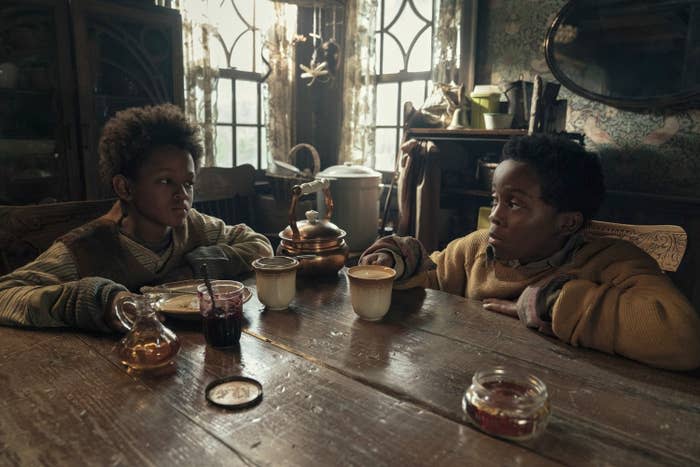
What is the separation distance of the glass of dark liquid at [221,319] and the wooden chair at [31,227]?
813mm

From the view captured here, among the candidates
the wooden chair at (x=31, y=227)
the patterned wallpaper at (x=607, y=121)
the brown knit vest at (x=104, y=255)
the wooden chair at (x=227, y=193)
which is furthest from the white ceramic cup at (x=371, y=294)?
the patterned wallpaper at (x=607, y=121)

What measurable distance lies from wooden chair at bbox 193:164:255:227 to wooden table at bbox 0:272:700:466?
2.36 m

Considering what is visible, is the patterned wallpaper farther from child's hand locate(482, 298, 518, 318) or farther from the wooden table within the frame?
the wooden table

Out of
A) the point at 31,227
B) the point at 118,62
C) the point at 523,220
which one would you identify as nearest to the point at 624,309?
the point at 523,220

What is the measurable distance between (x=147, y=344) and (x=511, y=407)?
689mm

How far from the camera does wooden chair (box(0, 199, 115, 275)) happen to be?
5.06 feet

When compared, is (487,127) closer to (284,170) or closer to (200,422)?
(284,170)

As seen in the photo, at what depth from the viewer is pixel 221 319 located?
1.10m

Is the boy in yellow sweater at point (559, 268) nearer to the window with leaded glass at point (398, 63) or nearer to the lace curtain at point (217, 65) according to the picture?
the lace curtain at point (217, 65)

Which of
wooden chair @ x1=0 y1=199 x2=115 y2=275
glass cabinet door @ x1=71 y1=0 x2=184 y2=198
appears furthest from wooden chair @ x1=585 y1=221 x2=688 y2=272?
glass cabinet door @ x1=71 y1=0 x2=184 y2=198

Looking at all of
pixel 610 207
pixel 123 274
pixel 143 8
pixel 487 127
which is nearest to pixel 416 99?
pixel 487 127

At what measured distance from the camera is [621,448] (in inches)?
29.9

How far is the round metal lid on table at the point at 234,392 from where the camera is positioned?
86 centimetres

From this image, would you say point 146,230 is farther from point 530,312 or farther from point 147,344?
point 530,312
